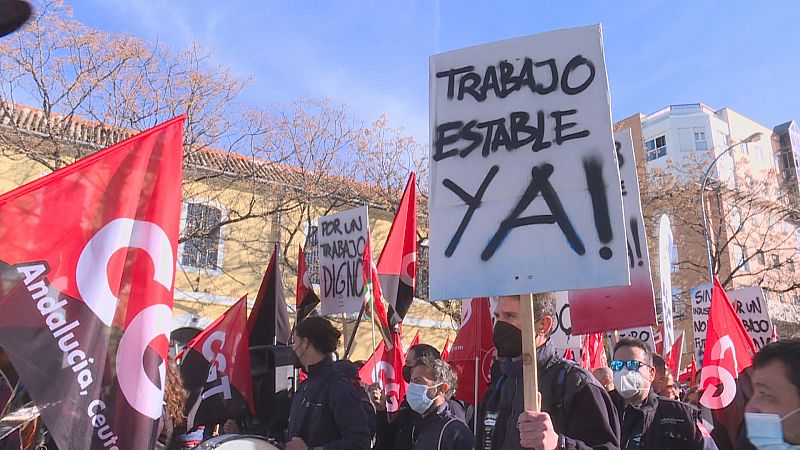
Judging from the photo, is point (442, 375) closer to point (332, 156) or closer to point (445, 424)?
point (445, 424)

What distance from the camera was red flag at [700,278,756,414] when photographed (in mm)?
5750

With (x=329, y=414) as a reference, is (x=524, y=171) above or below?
above

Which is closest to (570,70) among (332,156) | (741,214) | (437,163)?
(437,163)

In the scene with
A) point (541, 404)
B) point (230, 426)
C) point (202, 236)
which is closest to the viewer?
point (541, 404)

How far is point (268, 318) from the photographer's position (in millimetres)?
6484

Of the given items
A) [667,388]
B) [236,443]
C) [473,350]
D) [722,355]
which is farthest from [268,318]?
[722,355]

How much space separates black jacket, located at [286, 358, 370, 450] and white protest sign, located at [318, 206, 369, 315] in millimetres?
2858

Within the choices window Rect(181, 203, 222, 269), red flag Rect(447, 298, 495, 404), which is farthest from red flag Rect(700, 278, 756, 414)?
window Rect(181, 203, 222, 269)

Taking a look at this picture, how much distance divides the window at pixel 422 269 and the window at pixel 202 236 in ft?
19.8

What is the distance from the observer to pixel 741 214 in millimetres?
25016

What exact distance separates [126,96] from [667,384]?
1254cm

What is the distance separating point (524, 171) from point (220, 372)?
11.7 ft

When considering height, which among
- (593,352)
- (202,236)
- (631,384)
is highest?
(202,236)

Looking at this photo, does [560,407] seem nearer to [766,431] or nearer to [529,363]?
[529,363]
